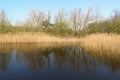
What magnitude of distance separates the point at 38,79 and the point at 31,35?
12.3m

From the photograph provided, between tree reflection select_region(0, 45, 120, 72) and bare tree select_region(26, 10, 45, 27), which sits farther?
bare tree select_region(26, 10, 45, 27)

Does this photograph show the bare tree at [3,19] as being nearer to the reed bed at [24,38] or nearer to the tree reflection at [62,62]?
the reed bed at [24,38]

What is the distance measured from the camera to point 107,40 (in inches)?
438

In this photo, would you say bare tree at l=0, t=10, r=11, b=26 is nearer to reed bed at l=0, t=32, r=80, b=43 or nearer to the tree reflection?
reed bed at l=0, t=32, r=80, b=43

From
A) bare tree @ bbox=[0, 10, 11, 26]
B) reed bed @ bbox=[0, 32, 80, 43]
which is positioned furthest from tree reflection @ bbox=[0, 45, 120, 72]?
bare tree @ bbox=[0, 10, 11, 26]

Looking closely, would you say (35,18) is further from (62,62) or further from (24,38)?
(62,62)

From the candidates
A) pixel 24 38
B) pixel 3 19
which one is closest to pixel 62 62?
pixel 24 38

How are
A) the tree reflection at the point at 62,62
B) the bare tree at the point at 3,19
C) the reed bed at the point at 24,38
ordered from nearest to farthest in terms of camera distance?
the tree reflection at the point at 62,62 < the reed bed at the point at 24,38 < the bare tree at the point at 3,19

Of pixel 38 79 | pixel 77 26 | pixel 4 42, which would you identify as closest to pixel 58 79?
pixel 38 79

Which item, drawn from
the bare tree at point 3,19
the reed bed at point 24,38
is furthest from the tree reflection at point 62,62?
the bare tree at point 3,19

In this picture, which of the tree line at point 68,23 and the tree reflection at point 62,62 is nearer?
the tree reflection at point 62,62

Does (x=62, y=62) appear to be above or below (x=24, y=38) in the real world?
below

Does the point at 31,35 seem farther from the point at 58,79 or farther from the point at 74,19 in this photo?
the point at 74,19

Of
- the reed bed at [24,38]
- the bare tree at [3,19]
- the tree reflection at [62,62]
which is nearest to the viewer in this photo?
the tree reflection at [62,62]
